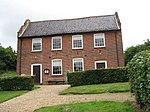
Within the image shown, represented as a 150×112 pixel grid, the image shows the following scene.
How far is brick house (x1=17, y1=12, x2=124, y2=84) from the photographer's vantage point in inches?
1016

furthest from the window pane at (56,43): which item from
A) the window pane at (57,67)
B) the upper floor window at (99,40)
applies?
the upper floor window at (99,40)

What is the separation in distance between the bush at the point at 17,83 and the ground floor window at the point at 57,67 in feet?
23.5

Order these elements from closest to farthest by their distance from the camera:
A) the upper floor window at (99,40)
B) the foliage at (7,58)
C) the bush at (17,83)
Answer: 1. the bush at (17,83)
2. the upper floor window at (99,40)
3. the foliage at (7,58)

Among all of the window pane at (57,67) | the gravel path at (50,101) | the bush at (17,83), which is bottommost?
the gravel path at (50,101)

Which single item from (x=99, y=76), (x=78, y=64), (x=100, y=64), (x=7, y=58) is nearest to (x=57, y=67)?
(x=78, y=64)

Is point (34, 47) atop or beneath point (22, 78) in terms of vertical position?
atop

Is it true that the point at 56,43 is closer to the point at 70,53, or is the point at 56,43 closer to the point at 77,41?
the point at 70,53

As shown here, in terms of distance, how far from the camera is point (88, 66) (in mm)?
25844

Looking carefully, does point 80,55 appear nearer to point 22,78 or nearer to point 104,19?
point 104,19

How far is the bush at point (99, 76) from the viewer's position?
18500 mm

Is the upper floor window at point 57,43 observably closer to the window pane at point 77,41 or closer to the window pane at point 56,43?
the window pane at point 56,43

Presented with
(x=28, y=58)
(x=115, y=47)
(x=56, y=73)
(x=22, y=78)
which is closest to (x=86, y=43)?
(x=115, y=47)

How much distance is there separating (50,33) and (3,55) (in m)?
14.2

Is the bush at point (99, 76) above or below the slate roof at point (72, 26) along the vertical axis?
below
